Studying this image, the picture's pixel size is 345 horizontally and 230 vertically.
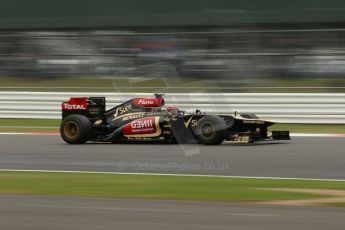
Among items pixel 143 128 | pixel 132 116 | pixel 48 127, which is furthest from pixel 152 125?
pixel 48 127

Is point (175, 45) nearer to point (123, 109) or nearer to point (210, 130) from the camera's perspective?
point (123, 109)

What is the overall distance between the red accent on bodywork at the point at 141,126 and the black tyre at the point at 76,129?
697 millimetres

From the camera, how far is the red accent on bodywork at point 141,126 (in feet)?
41.1

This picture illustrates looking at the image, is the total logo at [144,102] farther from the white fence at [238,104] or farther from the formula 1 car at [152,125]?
the white fence at [238,104]

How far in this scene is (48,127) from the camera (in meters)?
16.8

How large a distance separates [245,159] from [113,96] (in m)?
7.72

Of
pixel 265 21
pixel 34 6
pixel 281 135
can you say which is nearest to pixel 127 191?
pixel 281 135

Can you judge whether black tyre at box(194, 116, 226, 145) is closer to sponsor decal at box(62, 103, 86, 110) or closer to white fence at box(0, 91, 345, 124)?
sponsor decal at box(62, 103, 86, 110)

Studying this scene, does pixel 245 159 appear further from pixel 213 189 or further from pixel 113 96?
pixel 113 96

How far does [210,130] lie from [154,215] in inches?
231

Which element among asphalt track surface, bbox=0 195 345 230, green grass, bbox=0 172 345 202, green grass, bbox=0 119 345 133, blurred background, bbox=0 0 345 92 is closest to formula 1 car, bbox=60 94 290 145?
green grass, bbox=0 119 345 133

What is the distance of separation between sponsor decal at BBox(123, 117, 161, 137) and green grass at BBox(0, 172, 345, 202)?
3.34 m

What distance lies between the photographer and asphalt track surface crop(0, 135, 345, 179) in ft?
31.5

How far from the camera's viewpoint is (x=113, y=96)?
58.6ft
